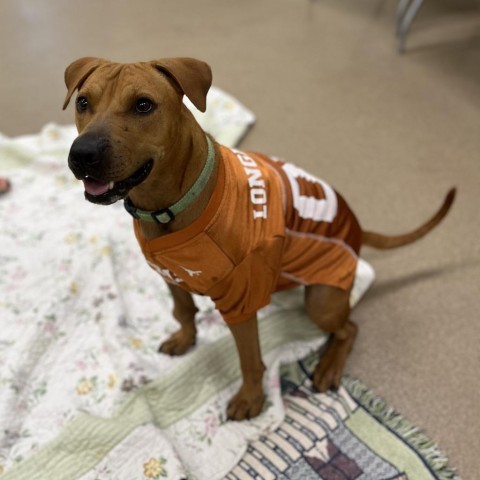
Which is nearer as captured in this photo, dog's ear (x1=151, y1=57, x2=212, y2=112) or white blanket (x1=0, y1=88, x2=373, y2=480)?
dog's ear (x1=151, y1=57, x2=212, y2=112)

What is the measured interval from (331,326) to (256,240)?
52 centimetres

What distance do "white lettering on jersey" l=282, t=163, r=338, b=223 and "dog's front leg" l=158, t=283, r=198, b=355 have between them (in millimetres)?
456

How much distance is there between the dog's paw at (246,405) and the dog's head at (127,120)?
78 cm

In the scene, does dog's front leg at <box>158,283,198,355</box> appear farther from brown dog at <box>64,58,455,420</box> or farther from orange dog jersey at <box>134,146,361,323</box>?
orange dog jersey at <box>134,146,361,323</box>

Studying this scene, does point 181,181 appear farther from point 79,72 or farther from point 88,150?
point 79,72

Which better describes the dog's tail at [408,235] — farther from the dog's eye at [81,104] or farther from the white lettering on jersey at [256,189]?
the dog's eye at [81,104]

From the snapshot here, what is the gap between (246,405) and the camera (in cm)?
161

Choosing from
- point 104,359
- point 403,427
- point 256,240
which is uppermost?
point 256,240

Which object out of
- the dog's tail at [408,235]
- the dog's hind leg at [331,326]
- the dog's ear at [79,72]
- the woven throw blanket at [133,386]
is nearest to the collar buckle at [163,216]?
→ the dog's ear at [79,72]

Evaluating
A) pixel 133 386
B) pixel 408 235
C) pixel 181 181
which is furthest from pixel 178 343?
pixel 408 235

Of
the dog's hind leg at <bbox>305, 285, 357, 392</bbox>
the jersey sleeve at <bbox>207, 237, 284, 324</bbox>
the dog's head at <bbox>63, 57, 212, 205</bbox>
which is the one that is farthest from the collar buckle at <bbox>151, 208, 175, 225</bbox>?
the dog's hind leg at <bbox>305, 285, 357, 392</bbox>

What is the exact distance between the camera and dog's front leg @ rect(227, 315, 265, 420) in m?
1.44

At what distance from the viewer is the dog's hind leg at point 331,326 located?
5.24 ft

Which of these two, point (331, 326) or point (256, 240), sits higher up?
point (256, 240)
